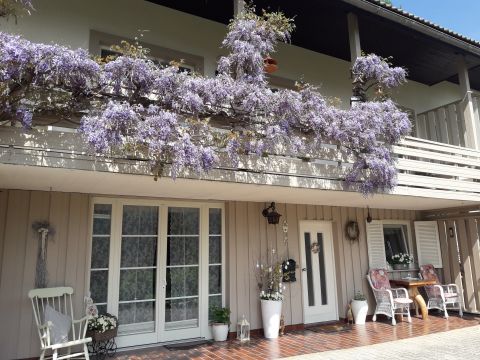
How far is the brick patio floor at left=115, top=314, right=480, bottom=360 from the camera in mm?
5965

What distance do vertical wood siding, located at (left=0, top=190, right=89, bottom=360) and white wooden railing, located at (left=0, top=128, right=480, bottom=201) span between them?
1.80m

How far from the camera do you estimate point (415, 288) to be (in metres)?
8.87

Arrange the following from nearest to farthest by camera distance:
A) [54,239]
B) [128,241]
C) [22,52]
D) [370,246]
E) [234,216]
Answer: [22,52], [54,239], [128,241], [234,216], [370,246]

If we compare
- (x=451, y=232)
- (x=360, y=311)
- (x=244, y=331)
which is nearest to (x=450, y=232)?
(x=451, y=232)

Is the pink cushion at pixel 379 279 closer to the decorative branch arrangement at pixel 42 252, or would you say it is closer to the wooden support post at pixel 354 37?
the wooden support post at pixel 354 37

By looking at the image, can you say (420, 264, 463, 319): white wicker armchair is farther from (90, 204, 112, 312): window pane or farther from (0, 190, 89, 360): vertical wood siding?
(0, 190, 89, 360): vertical wood siding

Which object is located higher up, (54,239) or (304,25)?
(304,25)

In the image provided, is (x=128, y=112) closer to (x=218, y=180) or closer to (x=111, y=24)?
(x=218, y=180)

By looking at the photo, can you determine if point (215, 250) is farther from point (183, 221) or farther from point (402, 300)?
point (402, 300)

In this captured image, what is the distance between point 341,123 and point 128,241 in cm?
390

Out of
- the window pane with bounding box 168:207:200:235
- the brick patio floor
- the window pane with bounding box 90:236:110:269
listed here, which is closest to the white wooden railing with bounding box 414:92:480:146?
the brick patio floor

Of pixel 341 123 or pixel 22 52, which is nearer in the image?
pixel 22 52

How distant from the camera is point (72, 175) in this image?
4.76 m

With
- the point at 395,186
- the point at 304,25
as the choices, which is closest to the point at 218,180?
the point at 395,186
